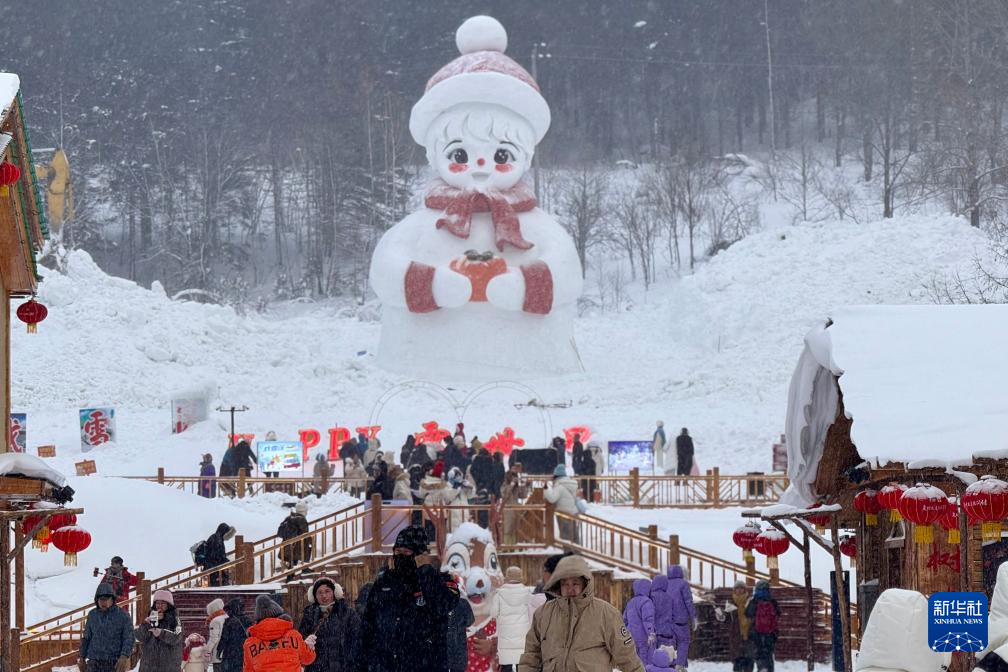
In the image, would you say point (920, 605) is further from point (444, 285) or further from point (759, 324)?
point (759, 324)

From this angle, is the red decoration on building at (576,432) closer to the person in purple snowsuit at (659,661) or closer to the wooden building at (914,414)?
the wooden building at (914,414)

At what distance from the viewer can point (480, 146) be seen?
28.4m

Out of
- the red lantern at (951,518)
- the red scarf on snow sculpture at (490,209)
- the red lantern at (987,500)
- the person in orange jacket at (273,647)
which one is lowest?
the person in orange jacket at (273,647)

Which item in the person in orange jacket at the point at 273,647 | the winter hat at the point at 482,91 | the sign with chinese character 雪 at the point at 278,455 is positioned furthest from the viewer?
the winter hat at the point at 482,91

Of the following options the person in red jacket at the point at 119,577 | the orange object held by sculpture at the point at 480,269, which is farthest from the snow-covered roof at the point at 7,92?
the orange object held by sculpture at the point at 480,269

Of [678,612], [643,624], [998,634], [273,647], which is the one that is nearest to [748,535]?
[678,612]

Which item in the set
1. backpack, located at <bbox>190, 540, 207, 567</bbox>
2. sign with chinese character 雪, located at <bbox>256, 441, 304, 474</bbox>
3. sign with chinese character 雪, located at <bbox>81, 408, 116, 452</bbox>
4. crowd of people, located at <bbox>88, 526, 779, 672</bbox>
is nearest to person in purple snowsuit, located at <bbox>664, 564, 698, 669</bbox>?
crowd of people, located at <bbox>88, 526, 779, 672</bbox>

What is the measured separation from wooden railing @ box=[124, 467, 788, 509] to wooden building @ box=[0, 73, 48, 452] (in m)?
9.43

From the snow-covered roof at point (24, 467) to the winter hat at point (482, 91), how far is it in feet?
60.9

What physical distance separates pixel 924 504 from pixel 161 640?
16.8 ft

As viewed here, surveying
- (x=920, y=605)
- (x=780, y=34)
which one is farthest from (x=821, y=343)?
(x=780, y=34)

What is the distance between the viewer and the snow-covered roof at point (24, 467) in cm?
1024

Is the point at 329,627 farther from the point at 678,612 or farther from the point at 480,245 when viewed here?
the point at 480,245

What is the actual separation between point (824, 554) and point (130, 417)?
16.5m
